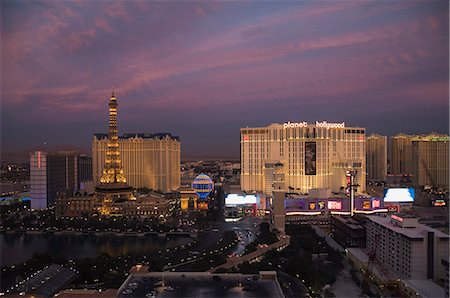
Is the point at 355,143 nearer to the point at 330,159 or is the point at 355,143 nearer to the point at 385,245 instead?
the point at 330,159

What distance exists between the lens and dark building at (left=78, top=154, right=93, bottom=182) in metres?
16.8

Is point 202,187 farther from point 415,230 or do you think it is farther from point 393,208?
point 415,230

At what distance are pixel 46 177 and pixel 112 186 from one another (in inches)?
79.9

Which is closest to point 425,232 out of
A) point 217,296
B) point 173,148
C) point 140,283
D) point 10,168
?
point 217,296

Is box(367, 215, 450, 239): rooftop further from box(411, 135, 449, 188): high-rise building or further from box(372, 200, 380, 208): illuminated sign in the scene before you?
box(411, 135, 449, 188): high-rise building

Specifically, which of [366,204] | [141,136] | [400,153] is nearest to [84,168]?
[141,136]

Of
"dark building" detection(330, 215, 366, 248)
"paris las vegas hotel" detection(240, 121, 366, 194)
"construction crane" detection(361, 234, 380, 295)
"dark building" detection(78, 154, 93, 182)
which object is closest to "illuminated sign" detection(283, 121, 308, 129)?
"paris las vegas hotel" detection(240, 121, 366, 194)

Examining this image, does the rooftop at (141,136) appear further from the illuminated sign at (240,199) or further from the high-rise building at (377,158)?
the high-rise building at (377,158)

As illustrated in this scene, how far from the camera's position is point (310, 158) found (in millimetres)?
11945

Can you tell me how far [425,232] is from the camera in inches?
228

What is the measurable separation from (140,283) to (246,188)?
8062 mm

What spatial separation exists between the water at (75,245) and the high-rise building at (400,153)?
11.0 metres

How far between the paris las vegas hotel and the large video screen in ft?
4.51

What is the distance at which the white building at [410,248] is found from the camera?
562 cm
